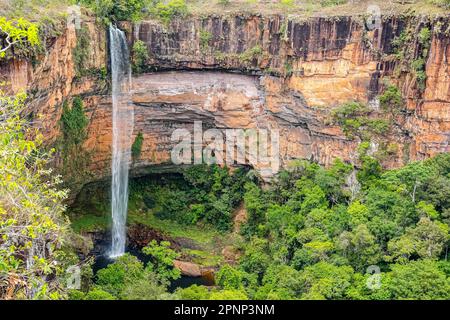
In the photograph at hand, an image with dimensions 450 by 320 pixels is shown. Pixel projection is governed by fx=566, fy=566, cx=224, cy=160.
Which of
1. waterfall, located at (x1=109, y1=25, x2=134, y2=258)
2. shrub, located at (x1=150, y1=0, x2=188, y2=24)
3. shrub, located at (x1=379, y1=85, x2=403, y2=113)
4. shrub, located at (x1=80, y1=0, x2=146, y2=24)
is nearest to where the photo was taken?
shrub, located at (x1=379, y1=85, x2=403, y2=113)

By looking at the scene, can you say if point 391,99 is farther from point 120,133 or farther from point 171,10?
point 120,133

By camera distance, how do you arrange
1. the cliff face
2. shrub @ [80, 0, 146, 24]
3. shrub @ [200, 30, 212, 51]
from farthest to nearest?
shrub @ [200, 30, 212, 51] → shrub @ [80, 0, 146, 24] → the cliff face

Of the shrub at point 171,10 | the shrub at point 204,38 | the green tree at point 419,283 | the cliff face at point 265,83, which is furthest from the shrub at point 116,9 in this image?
the green tree at point 419,283

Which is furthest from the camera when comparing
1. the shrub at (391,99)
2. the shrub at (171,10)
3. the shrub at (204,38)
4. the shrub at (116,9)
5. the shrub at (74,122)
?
the shrub at (204,38)

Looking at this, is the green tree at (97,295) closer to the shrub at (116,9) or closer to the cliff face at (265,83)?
the cliff face at (265,83)

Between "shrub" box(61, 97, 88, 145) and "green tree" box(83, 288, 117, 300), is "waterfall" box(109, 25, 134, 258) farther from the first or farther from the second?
"green tree" box(83, 288, 117, 300)

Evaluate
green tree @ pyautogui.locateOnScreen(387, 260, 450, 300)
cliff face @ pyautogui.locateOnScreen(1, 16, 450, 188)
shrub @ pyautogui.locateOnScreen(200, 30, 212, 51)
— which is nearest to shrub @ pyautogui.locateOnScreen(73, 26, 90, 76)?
cliff face @ pyautogui.locateOnScreen(1, 16, 450, 188)
